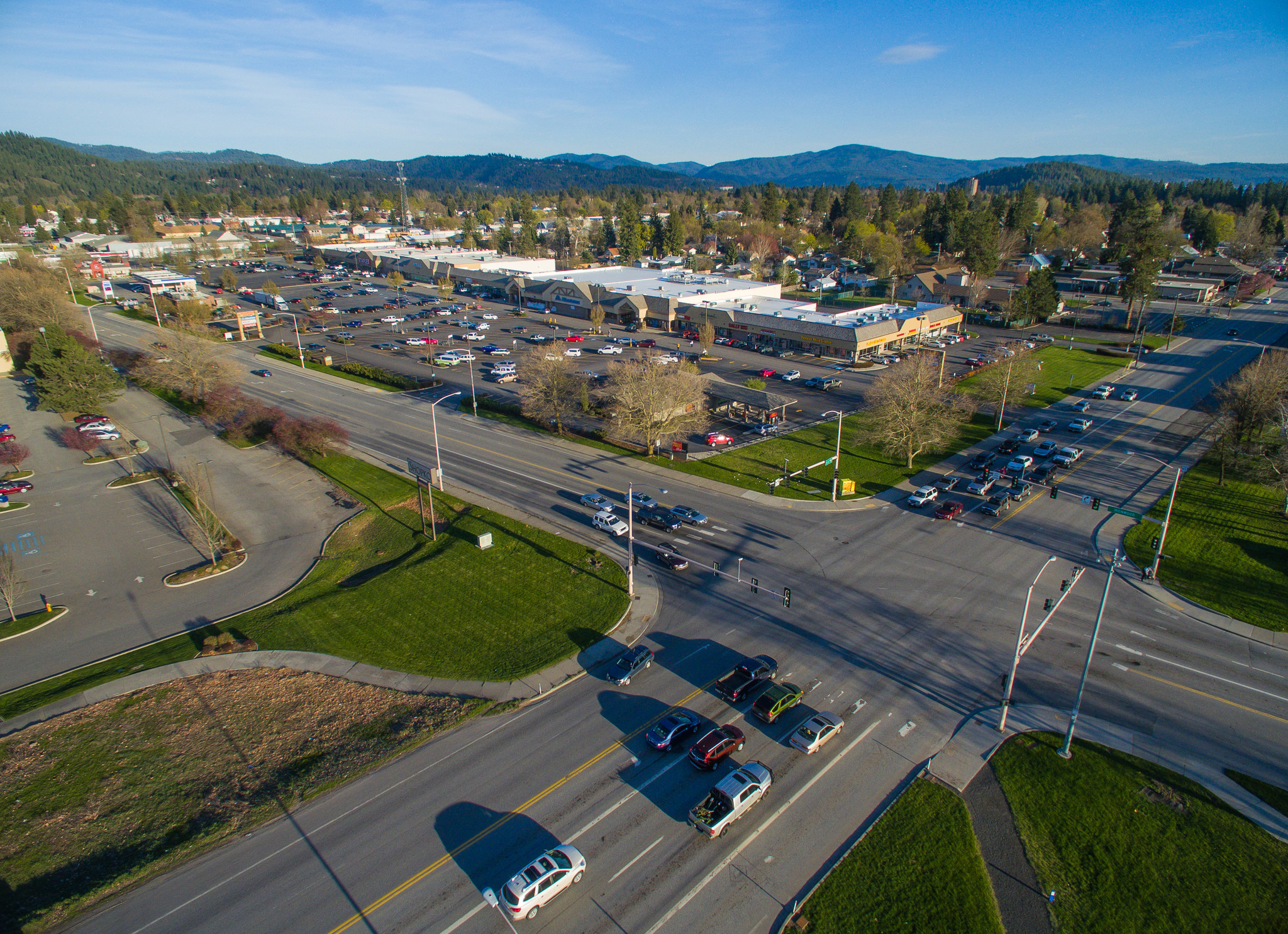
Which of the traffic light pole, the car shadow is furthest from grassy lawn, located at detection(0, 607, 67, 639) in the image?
the traffic light pole

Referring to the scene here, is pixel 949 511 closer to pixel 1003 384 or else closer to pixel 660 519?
pixel 660 519

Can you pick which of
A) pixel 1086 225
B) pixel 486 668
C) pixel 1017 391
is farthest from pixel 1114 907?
pixel 1086 225

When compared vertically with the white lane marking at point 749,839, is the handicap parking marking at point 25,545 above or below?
below

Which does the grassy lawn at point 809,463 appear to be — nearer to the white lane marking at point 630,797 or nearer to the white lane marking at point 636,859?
the white lane marking at point 630,797

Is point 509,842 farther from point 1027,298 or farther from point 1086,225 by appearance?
point 1086,225

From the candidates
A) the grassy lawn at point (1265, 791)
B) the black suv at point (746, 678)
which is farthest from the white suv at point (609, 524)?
the grassy lawn at point (1265, 791)

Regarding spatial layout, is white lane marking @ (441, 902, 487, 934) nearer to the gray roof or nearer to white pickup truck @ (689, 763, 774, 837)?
white pickup truck @ (689, 763, 774, 837)
